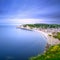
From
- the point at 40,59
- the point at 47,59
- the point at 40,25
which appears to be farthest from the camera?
the point at 40,25

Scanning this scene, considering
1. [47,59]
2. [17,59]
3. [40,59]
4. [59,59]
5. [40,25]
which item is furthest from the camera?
[40,25]

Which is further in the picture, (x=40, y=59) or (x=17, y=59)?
(x=17, y=59)

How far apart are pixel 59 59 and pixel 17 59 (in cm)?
376

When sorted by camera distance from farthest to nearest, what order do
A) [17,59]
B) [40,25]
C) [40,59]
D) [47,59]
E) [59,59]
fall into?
[40,25]
[17,59]
[40,59]
[47,59]
[59,59]

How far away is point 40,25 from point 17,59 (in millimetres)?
29708

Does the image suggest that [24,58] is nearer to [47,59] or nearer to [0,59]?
[0,59]

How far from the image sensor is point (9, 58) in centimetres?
907

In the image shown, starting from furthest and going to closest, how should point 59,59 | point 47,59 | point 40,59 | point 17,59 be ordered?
point 17,59 < point 40,59 < point 47,59 < point 59,59

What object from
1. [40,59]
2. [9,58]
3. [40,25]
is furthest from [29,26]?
[40,59]

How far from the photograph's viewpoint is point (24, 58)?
8633 millimetres

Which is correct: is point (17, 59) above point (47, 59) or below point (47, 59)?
below

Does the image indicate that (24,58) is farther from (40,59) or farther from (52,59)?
(52,59)

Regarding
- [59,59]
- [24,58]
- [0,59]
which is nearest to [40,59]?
[59,59]

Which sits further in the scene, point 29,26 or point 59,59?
point 29,26
